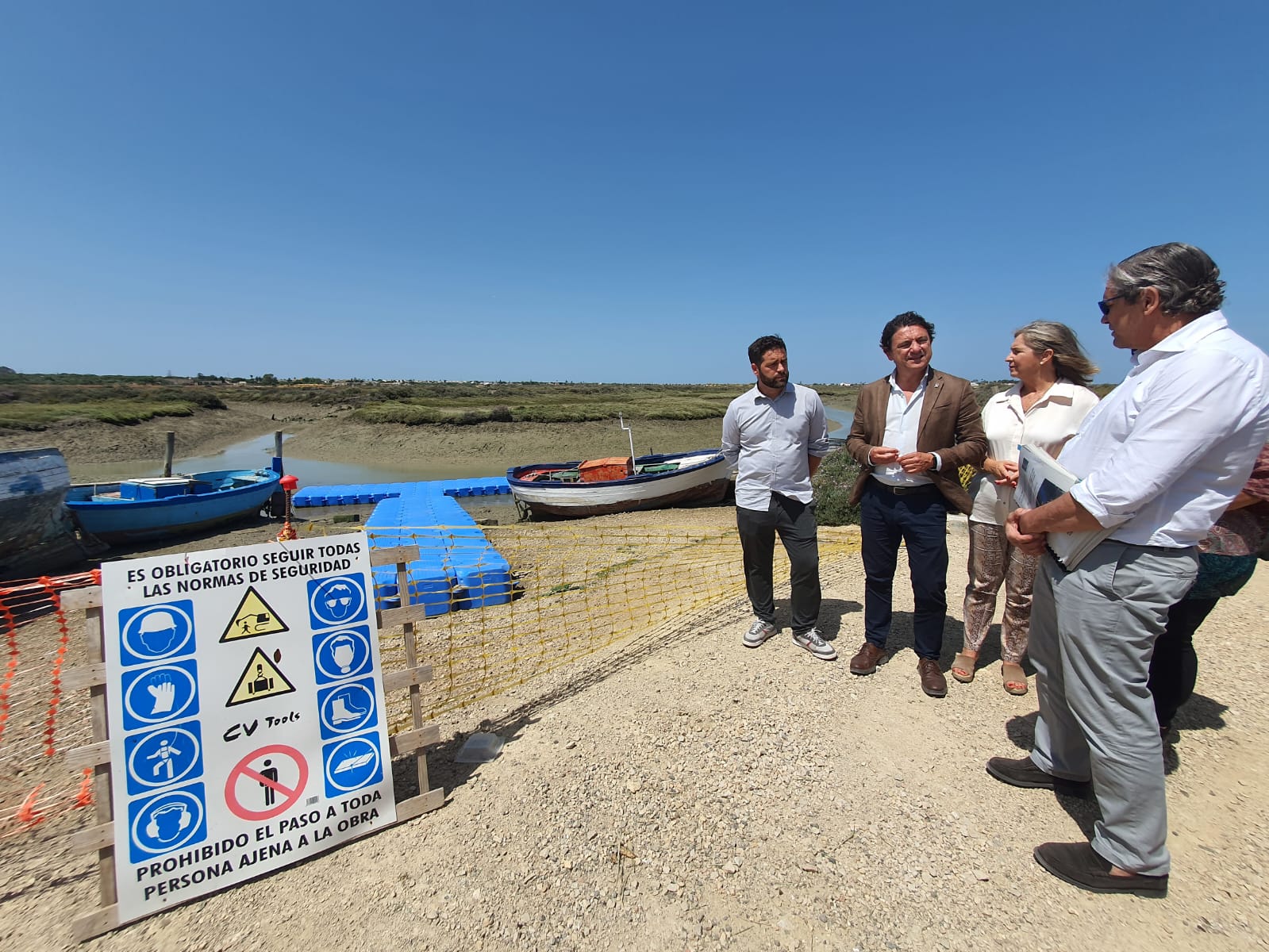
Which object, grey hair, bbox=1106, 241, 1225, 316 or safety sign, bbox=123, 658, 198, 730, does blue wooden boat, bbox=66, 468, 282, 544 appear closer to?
safety sign, bbox=123, 658, 198, 730

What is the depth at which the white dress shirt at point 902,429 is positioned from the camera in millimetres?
3525

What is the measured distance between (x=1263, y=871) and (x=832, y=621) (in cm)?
284

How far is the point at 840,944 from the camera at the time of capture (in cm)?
201

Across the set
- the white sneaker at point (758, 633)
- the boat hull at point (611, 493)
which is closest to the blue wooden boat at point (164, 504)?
the boat hull at point (611, 493)

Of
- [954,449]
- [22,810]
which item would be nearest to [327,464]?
[22,810]

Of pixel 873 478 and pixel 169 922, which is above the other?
pixel 873 478

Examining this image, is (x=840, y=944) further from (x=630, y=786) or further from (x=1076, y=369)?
(x=1076, y=369)

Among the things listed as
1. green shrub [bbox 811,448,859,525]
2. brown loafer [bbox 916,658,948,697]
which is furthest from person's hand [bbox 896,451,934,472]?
green shrub [bbox 811,448,859,525]

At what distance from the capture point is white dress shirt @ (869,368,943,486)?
3525 millimetres

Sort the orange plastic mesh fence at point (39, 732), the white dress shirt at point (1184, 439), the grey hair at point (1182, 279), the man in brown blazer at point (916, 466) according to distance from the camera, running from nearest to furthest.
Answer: the white dress shirt at point (1184, 439)
the grey hair at point (1182, 279)
the orange plastic mesh fence at point (39, 732)
the man in brown blazer at point (916, 466)

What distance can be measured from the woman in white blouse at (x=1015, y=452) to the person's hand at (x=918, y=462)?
44 cm

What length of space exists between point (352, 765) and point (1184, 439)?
3515mm

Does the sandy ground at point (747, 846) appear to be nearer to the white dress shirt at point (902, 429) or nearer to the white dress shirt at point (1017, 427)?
the white dress shirt at point (1017, 427)

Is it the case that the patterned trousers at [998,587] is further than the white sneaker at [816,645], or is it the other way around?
the white sneaker at [816,645]
